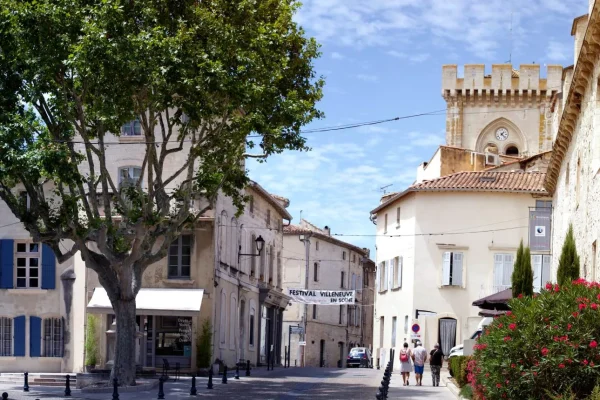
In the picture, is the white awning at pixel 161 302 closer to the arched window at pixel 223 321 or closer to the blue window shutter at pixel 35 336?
the blue window shutter at pixel 35 336

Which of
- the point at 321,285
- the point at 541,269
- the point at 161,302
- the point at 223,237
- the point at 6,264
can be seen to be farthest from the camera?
the point at 321,285

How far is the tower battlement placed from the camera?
7762cm

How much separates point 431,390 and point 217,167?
8811mm

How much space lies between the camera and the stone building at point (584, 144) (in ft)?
66.7

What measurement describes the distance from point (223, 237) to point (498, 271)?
52.0ft

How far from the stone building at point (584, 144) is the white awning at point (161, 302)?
12.9 m

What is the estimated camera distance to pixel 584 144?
2266 cm

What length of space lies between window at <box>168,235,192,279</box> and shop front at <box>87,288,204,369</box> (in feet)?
2.53

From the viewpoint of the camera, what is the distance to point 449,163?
192ft

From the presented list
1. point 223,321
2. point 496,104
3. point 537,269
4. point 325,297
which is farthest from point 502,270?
point 496,104

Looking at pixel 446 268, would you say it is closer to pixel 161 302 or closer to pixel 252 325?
pixel 252 325

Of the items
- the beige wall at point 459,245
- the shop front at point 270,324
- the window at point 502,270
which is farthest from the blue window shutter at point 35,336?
the window at point 502,270

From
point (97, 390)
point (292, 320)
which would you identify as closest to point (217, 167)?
point (97, 390)

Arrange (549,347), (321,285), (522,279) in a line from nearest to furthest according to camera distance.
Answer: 1. (549,347)
2. (522,279)
3. (321,285)
